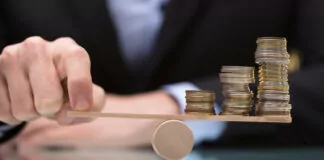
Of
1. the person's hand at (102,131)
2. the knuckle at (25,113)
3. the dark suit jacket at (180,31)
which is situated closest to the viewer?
the knuckle at (25,113)

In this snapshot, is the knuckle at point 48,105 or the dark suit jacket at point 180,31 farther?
the dark suit jacket at point 180,31

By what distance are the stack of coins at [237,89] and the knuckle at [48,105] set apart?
199 mm

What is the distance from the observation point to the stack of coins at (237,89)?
0.49m

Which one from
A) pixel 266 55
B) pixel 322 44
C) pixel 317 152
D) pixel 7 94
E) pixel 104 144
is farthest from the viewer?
pixel 322 44

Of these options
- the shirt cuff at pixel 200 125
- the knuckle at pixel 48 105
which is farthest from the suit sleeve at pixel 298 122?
the knuckle at pixel 48 105

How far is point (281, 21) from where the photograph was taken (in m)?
1.12

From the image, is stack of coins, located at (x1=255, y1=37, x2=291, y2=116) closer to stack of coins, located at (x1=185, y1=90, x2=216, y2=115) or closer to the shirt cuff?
stack of coins, located at (x1=185, y1=90, x2=216, y2=115)

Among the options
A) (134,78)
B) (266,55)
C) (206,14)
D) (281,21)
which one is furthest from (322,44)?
(266,55)

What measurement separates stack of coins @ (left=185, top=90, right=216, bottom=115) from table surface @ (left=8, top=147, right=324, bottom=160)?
193mm

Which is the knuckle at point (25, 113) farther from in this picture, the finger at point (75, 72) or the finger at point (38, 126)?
the finger at point (38, 126)

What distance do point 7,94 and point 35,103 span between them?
0.05m

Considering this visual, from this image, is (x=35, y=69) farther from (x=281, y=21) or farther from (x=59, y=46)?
(x=281, y=21)

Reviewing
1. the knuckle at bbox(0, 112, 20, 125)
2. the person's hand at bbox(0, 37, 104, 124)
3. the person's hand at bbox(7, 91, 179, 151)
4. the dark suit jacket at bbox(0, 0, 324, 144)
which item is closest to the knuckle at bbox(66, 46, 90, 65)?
the person's hand at bbox(0, 37, 104, 124)

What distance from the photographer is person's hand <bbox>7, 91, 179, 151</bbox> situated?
2.81 ft
